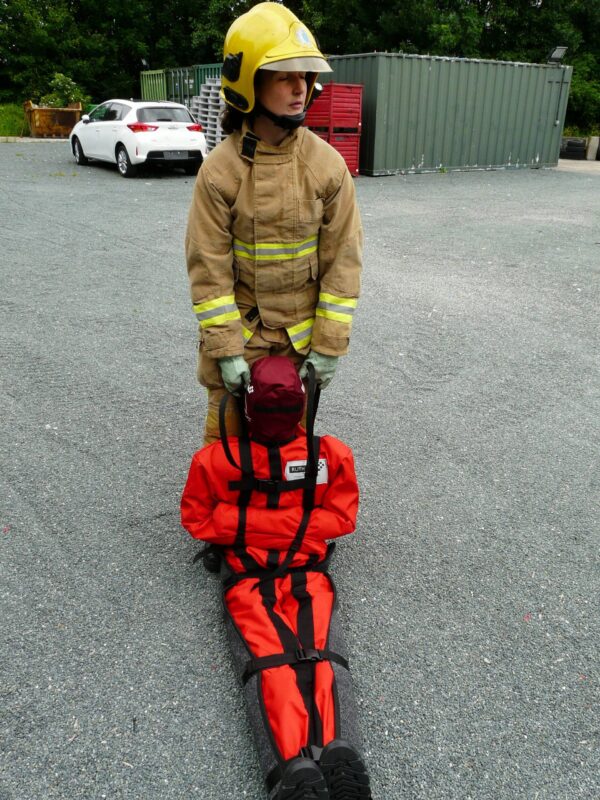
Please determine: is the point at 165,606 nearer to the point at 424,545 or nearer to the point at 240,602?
the point at 240,602

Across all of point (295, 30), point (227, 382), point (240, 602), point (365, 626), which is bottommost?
point (365, 626)

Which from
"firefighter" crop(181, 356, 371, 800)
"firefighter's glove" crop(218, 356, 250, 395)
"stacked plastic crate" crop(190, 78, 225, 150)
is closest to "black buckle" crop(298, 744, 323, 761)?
"firefighter" crop(181, 356, 371, 800)

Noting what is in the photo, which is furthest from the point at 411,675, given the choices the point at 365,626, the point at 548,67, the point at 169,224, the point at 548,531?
the point at 548,67

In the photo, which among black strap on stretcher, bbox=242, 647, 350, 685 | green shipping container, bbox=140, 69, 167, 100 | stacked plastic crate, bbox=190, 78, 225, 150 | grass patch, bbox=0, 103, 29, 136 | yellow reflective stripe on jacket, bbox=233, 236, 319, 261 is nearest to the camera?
black strap on stretcher, bbox=242, 647, 350, 685

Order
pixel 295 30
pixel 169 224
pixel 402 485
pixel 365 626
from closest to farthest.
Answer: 1. pixel 295 30
2. pixel 365 626
3. pixel 402 485
4. pixel 169 224

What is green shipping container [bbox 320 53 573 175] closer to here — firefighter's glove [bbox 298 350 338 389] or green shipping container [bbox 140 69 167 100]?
green shipping container [bbox 140 69 167 100]

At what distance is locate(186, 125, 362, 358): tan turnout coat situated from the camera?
8.54ft

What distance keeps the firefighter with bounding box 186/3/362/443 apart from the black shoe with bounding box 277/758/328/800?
1378mm

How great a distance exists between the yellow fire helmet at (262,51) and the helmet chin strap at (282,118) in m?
0.06

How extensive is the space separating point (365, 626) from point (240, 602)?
504 millimetres

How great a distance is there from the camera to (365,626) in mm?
2725

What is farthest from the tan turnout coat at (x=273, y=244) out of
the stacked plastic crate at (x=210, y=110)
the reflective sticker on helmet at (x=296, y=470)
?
the stacked plastic crate at (x=210, y=110)

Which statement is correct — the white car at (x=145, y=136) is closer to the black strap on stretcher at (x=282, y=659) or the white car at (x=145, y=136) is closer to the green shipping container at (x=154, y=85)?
the green shipping container at (x=154, y=85)

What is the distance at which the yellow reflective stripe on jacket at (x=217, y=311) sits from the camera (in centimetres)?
268
